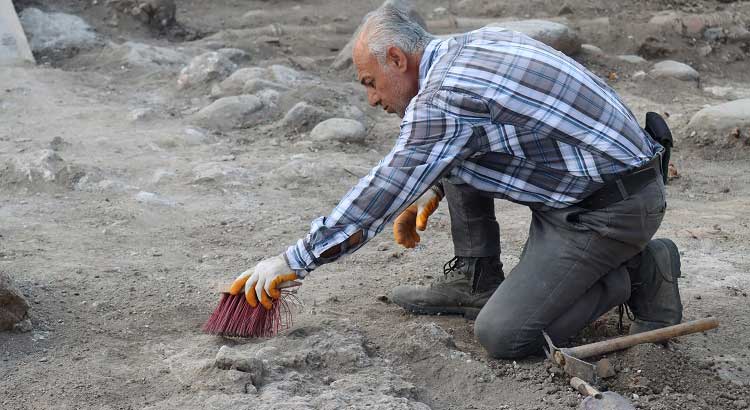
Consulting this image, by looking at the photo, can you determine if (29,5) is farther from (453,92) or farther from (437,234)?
(453,92)

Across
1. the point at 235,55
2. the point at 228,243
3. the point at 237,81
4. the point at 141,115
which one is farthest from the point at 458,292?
the point at 235,55

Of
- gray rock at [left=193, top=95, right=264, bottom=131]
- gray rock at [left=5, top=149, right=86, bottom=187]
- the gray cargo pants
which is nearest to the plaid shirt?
the gray cargo pants

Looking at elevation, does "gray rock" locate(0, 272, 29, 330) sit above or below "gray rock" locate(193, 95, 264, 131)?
above

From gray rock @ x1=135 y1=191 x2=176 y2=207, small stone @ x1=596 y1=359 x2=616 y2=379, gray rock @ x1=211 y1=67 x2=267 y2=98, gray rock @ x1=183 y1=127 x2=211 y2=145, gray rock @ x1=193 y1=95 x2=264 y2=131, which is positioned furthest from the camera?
gray rock @ x1=211 y1=67 x2=267 y2=98

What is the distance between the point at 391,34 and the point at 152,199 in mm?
2477

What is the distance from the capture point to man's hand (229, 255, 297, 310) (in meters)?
2.97

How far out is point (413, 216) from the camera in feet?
12.2

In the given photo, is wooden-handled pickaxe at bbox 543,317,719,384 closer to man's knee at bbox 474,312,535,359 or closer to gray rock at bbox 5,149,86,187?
man's knee at bbox 474,312,535,359

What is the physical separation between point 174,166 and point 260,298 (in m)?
2.82

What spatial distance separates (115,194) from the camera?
513cm

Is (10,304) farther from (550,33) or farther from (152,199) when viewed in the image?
(550,33)

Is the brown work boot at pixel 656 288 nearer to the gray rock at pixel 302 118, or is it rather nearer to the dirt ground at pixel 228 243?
the dirt ground at pixel 228 243

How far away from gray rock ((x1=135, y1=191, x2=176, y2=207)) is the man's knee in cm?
239

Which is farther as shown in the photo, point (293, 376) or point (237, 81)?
point (237, 81)
